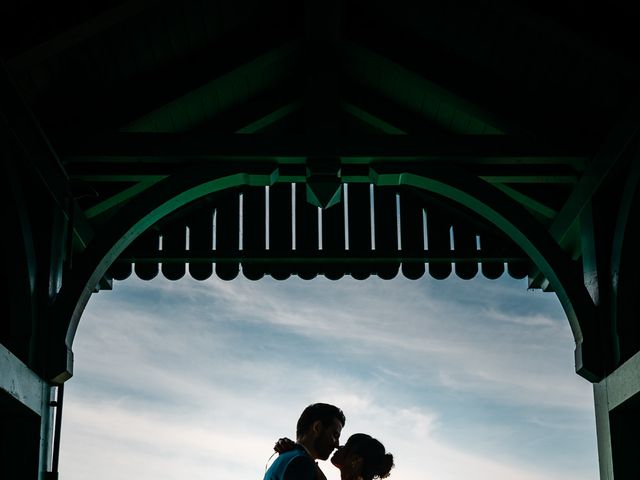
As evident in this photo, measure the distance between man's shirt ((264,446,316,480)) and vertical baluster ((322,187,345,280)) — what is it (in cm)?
400

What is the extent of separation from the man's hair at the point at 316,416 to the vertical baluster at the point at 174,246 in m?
3.89

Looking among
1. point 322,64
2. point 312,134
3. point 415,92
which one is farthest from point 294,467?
Answer: point 415,92

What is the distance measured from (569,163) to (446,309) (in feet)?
31.8

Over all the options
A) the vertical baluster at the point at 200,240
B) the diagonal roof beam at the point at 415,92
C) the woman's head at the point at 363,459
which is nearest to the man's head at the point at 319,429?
the woman's head at the point at 363,459

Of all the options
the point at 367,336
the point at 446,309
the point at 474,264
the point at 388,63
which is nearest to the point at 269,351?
the point at 367,336

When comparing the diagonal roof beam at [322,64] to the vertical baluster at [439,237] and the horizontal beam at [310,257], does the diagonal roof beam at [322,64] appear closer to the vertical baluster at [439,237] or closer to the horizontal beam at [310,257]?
the horizontal beam at [310,257]

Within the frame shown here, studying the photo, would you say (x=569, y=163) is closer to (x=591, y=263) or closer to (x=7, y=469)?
(x=591, y=263)

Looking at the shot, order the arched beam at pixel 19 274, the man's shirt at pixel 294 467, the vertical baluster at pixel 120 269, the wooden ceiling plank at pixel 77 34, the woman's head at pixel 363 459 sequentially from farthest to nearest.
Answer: the vertical baluster at pixel 120 269 → the arched beam at pixel 19 274 → the wooden ceiling plank at pixel 77 34 → the woman's head at pixel 363 459 → the man's shirt at pixel 294 467

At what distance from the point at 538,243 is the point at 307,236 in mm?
2109

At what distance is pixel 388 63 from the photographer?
6762 millimetres

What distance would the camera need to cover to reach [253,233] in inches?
313

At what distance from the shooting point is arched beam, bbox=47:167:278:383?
6008 millimetres

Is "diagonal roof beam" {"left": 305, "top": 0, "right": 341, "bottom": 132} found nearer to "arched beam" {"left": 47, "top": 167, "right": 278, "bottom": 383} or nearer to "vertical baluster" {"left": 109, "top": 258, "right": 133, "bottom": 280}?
"arched beam" {"left": 47, "top": 167, "right": 278, "bottom": 383}

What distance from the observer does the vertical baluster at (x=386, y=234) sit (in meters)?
7.89
